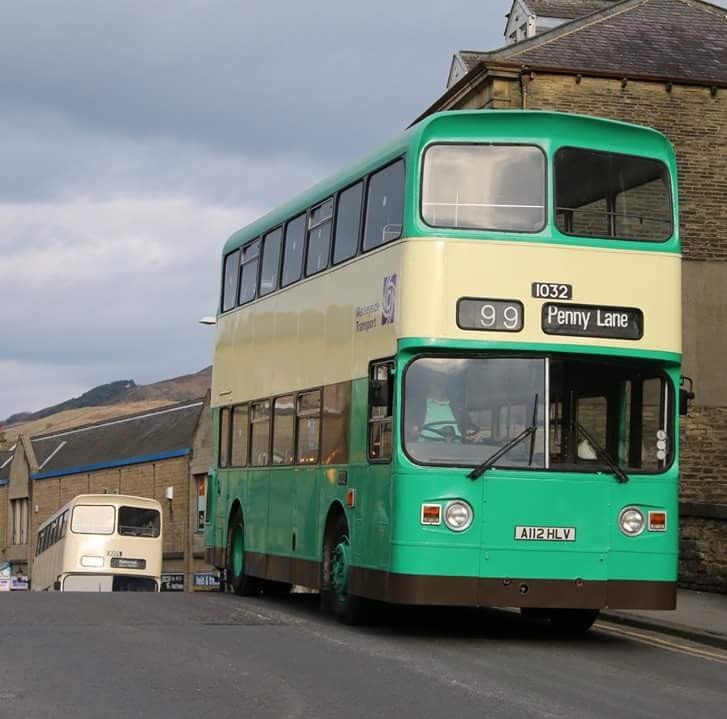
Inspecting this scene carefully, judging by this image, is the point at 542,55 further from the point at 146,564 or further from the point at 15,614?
the point at 146,564

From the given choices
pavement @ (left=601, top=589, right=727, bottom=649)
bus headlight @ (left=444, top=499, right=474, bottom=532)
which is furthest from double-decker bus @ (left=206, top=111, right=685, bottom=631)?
pavement @ (left=601, top=589, right=727, bottom=649)

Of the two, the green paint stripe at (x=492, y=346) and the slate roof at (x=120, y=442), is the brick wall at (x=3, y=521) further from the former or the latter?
the green paint stripe at (x=492, y=346)

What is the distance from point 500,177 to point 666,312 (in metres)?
1.99

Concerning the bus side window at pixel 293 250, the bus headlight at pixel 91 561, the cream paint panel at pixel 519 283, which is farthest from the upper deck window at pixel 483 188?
the bus headlight at pixel 91 561

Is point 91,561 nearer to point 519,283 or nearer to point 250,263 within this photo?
point 250,263

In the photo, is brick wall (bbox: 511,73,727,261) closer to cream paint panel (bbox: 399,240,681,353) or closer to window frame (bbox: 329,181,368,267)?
window frame (bbox: 329,181,368,267)

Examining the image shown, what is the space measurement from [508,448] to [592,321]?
4.68 ft

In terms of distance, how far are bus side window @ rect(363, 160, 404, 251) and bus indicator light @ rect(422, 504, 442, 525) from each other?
2.53 metres

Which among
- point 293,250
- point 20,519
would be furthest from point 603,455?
point 20,519

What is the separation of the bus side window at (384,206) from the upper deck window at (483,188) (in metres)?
0.38

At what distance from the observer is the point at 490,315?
45.3 feet

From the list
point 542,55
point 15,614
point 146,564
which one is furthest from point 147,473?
point 15,614

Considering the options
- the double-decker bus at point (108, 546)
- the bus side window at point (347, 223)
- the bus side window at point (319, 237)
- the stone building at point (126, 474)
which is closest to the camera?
the bus side window at point (347, 223)

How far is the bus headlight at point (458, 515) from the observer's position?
13.6 m
